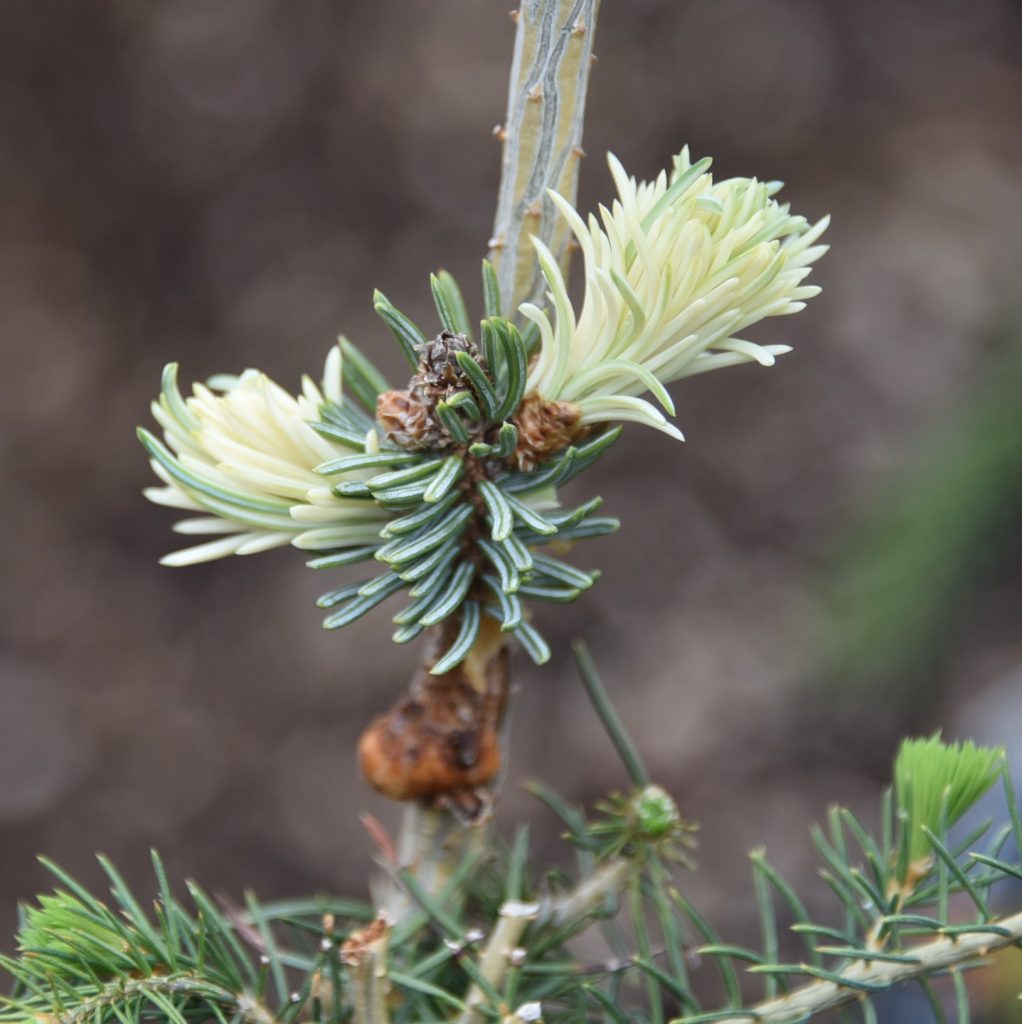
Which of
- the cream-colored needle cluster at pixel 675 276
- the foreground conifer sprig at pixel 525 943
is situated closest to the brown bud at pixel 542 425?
the cream-colored needle cluster at pixel 675 276

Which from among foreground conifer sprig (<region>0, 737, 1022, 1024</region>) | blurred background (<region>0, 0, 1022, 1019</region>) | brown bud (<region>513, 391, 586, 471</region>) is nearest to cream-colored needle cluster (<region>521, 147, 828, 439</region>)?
brown bud (<region>513, 391, 586, 471</region>)

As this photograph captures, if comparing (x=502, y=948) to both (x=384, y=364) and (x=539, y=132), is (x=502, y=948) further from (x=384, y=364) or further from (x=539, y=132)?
(x=384, y=364)

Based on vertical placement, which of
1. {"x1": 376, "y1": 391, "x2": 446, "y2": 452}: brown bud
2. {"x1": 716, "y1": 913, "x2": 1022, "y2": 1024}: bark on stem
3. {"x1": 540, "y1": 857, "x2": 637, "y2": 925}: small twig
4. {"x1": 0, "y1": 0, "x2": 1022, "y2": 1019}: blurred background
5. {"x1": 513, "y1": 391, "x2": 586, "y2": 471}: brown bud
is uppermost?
{"x1": 0, "y1": 0, "x2": 1022, "y2": 1019}: blurred background

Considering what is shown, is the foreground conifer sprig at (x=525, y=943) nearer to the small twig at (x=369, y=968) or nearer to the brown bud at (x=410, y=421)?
the small twig at (x=369, y=968)

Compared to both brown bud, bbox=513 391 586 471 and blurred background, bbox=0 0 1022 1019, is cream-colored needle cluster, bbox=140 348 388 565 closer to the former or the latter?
brown bud, bbox=513 391 586 471

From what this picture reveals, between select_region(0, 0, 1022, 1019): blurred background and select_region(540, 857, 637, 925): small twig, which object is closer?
select_region(540, 857, 637, 925): small twig

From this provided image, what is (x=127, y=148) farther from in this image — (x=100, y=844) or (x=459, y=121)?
(x=100, y=844)

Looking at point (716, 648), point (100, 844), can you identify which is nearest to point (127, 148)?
point (100, 844)
